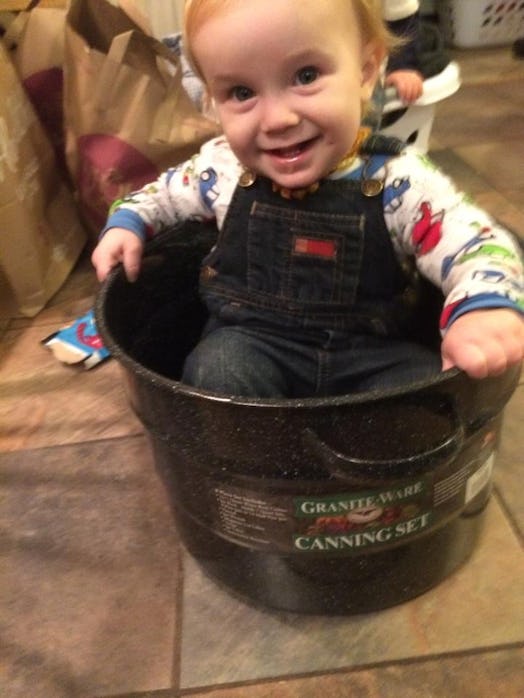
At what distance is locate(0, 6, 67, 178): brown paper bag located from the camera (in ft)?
3.83

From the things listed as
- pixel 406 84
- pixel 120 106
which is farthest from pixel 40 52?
pixel 406 84

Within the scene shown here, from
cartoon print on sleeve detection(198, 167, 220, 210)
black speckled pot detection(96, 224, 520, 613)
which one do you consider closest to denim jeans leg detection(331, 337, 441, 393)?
black speckled pot detection(96, 224, 520, 613)

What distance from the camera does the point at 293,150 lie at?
61cm

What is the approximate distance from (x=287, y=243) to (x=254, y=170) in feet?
0.24

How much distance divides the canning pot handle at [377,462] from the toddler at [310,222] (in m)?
0.06

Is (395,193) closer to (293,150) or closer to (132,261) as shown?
(293,150)

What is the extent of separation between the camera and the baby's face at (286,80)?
548mm

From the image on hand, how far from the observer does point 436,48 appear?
1263 millimetres

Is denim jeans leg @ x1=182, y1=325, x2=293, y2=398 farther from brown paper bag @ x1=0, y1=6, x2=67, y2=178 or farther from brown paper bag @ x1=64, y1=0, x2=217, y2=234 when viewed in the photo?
brown paper bag @ x1=0, y1=6, x2=67, y2=178

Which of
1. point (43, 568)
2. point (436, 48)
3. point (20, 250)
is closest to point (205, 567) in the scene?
point (43, 568)

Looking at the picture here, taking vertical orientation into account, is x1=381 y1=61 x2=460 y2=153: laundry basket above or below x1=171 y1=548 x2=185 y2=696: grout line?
above

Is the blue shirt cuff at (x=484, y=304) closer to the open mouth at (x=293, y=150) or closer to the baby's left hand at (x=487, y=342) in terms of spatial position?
the baby's left hand at (x=487, y=342)

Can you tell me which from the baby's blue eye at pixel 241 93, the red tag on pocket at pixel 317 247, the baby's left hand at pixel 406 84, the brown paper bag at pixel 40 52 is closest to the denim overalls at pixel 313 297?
the red tag on pocket at pixel 317 247

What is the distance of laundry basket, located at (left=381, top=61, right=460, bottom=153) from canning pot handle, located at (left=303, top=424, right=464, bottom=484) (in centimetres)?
76
